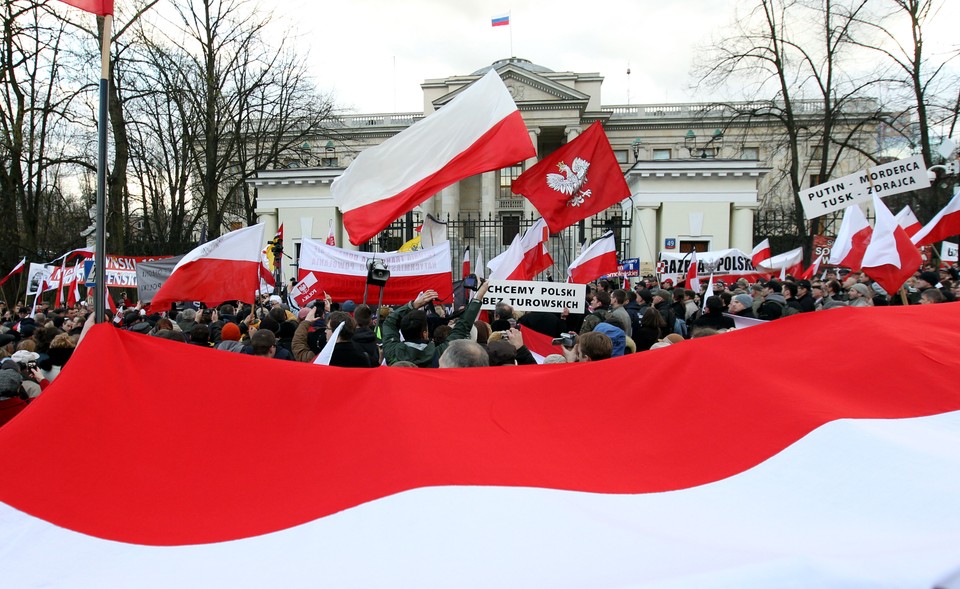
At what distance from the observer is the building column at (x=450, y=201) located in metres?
46.9

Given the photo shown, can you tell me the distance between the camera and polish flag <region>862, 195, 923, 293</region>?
277 inches

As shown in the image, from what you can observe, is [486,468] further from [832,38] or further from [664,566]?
[832,38]

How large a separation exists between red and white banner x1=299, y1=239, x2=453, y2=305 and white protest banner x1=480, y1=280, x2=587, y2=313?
53.3 inches

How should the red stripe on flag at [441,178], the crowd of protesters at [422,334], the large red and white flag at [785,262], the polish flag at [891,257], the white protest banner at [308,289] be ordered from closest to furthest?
the crowd of protesters at [422,334], the red stripe on flag at [441,178], the polish flag at [891,257], the white protest banner at [308,289], the large red and white flag at [785,262]

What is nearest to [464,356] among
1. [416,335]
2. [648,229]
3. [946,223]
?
[416,335]

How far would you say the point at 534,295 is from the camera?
7617mm

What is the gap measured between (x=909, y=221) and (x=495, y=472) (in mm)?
12108

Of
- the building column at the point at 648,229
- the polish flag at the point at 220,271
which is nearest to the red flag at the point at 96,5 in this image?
the polish flag at the point at 220,271

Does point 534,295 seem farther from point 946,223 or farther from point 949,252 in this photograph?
point 949,252

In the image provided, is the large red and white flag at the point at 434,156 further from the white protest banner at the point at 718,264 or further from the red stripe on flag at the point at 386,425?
the white protest banner at the point at 718,264

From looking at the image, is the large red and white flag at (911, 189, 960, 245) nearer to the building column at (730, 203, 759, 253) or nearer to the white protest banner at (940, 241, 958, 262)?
the white protest banner at (940, 241, 958, 262)

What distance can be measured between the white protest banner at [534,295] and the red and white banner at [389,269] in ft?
4.44

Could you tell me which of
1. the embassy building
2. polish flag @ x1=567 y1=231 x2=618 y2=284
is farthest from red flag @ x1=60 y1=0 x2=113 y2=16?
the embassy building

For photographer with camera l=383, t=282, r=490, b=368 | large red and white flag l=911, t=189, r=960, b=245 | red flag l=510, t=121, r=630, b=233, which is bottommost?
photographer with camera l=383, t=282, r=490, b=368
